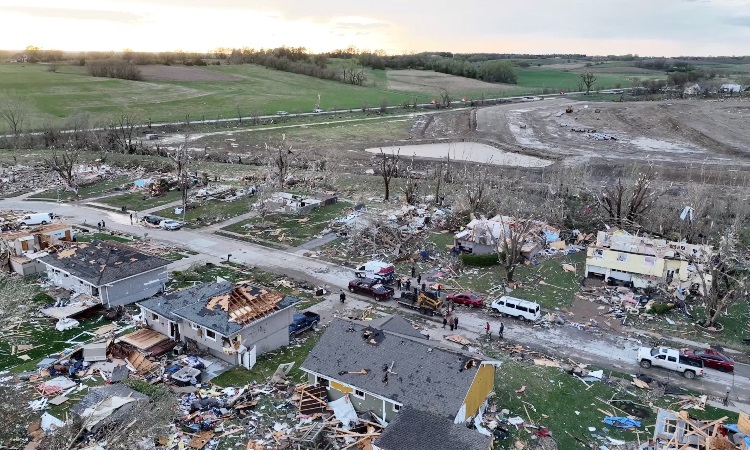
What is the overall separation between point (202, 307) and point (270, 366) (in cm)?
450

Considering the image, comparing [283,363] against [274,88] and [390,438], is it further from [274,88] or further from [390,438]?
[274,88]

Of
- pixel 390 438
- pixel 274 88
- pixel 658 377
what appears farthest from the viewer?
pixel 274 88

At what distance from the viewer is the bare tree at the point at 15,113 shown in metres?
78.8

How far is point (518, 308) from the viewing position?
30.5 metres

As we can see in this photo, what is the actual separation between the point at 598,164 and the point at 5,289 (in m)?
62.2

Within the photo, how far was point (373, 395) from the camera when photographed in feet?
67.8

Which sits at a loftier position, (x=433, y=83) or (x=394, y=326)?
(x=433, y=83)

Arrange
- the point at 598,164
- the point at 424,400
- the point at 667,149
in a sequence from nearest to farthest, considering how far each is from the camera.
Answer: the point at 424,400 → the point at 598,164 → the point at 667,149

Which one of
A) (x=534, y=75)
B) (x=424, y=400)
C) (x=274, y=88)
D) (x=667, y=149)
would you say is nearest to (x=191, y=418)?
(x=424, y=400)

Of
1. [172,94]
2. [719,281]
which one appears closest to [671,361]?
[719,281]

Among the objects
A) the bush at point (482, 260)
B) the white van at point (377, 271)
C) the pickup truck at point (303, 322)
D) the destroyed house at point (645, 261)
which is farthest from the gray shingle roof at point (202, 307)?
the destroyed house at point (645, 261)

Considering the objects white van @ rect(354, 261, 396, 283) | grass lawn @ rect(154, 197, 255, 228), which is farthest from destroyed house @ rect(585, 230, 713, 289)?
grass lawn @ rect(154, 197, 255, 228)

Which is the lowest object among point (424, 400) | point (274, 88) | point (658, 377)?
point (658, 377)

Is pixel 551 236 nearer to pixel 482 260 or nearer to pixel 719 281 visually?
pixel 482 260
